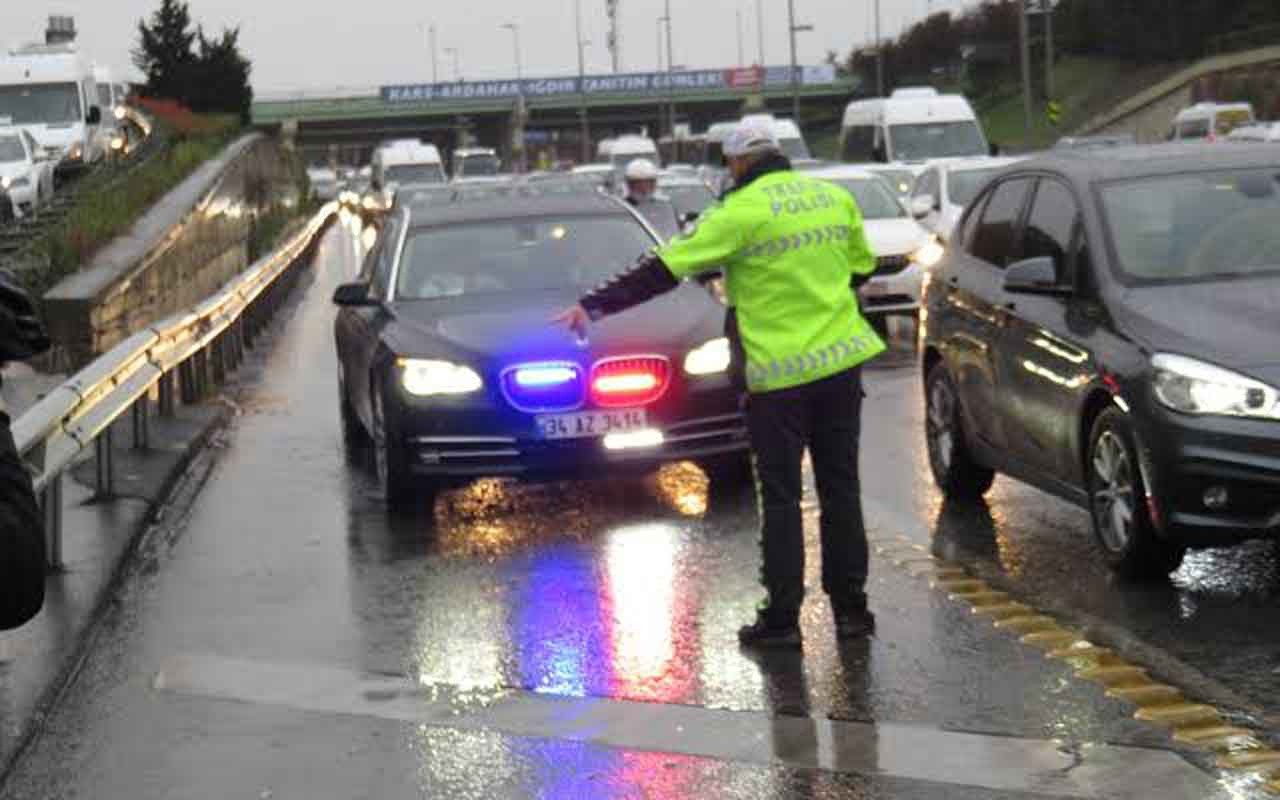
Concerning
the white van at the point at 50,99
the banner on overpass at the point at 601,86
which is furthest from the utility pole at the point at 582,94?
the white van at the point at 50,99

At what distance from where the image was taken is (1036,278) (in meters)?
9.74

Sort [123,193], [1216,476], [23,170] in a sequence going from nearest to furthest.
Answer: [1216,476], [123,193], [23,170]

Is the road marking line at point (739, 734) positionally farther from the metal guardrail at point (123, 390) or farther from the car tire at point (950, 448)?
the car tire at point (950, 448)

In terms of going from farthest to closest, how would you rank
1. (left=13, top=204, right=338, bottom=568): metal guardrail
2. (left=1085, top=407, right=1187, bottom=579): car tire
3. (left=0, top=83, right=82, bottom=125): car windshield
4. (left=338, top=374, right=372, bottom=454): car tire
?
(left=0, top=83, right=82, bottom=125): car windshield, (left=338, top=374, right=372, bottom=454): car tire, (left=13, top=204, right=338, bottom=568): metal guardrail, (left=1085, top=407, right=1187, bottom=579): car tire

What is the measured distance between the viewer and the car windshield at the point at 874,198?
24891 millimetres

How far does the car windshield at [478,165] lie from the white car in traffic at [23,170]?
1938 centimetres

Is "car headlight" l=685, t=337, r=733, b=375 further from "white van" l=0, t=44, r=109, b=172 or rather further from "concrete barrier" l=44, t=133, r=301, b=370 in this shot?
"white van" l=0, t=44, r=109, b=172

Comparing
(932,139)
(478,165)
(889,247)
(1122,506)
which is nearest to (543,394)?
(1122,506)

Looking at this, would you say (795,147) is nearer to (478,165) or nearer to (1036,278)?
(478,165)

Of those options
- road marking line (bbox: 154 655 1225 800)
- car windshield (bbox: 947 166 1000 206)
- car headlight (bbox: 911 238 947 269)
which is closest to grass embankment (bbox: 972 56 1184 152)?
car windshield (bbox: 947 166 1000 206)

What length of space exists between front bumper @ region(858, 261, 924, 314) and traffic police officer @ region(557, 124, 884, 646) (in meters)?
13.9

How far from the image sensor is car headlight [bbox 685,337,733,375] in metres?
11.9

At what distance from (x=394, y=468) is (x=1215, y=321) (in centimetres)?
440

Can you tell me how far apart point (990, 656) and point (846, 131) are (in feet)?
118
